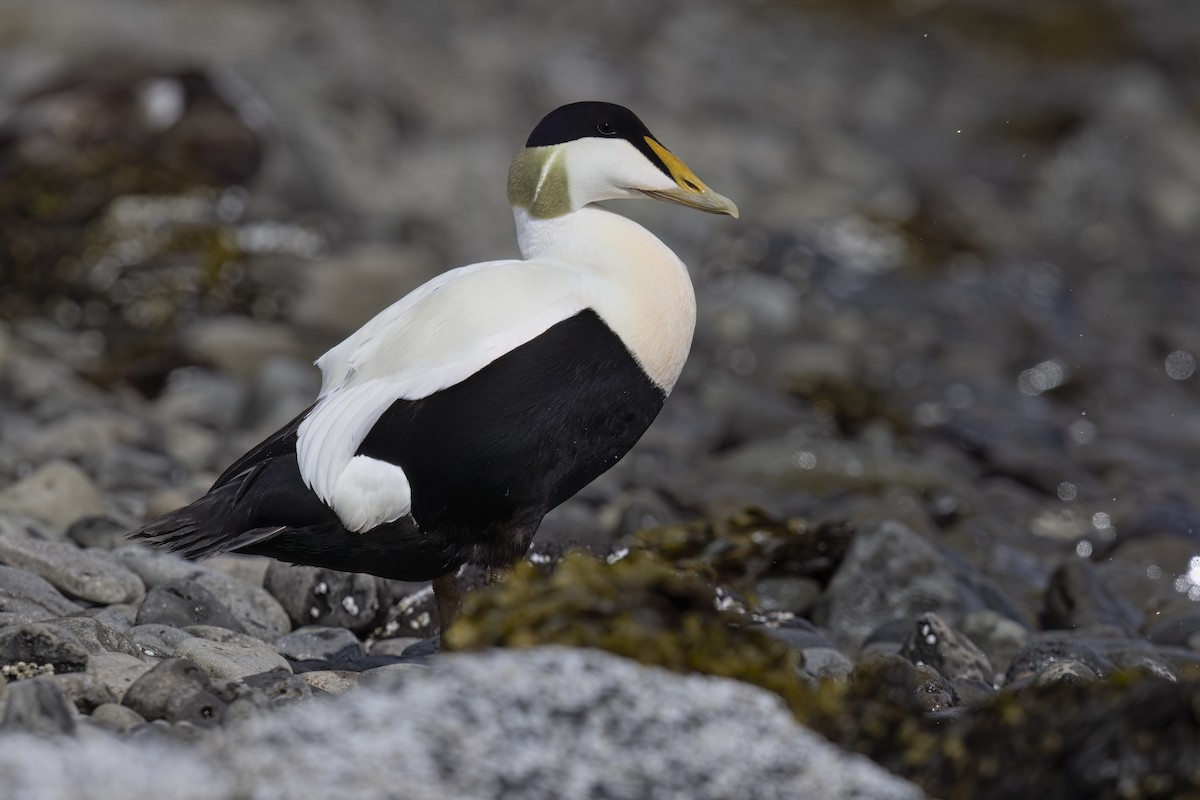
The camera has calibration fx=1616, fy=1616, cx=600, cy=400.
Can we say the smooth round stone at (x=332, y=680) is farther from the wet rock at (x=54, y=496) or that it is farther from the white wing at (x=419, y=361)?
the wet rock at (x=54, y=496)

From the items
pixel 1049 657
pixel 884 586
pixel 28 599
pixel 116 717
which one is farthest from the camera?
pixel 884 586

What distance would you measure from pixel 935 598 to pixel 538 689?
2714mm

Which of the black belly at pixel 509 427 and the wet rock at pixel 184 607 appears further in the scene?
the wet rock at pixel 184 607

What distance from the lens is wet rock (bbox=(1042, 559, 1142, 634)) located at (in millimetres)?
5082

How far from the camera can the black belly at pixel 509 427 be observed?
352cm

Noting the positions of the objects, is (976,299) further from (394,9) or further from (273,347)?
(394,9)

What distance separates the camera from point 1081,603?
5160 millimetres

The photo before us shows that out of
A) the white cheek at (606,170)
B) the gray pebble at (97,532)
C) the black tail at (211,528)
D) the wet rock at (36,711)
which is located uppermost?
the wet rock at (36,711)

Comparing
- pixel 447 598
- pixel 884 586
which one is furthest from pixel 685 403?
pixel 447 598

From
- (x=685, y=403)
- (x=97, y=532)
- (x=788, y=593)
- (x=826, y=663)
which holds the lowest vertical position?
(x=685, y=403)

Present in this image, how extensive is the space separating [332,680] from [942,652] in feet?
5.08

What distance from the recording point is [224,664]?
3.34 metres

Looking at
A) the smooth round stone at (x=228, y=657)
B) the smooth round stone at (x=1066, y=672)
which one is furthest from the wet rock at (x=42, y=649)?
the smooth round stone at (x=1066, y=672)

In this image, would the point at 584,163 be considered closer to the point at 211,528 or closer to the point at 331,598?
the point at 211,528
